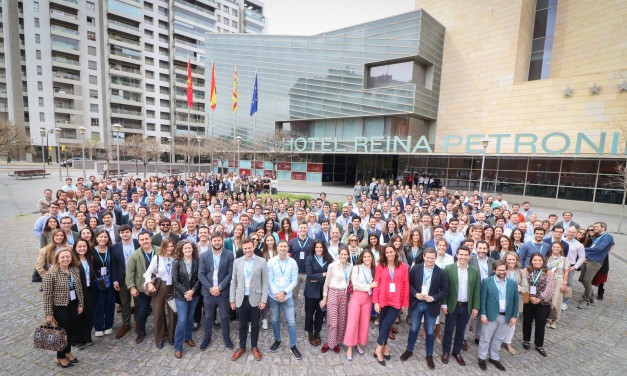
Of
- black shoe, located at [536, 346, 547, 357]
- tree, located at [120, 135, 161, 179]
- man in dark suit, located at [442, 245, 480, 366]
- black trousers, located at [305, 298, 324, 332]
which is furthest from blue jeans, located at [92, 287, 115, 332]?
tree, located at [120, 135, 161, 179]

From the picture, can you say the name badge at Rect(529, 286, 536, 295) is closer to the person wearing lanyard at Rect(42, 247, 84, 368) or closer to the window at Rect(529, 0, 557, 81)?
the person wearing lanyard at Rect(42, 247, 84, 368)

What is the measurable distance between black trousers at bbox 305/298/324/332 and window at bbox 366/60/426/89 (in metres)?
29.9

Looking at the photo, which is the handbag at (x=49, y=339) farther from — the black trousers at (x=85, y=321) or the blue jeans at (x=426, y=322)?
the blue jeans at (x=426, y=322)

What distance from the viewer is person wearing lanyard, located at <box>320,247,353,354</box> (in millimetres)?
4473

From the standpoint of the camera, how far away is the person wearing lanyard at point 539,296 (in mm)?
4547

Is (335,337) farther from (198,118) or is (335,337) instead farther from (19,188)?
(198,118)

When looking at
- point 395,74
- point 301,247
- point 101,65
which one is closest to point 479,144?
point 395,74

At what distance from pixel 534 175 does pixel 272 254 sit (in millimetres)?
25387

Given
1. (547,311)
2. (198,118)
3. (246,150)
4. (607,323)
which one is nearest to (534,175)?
(607,323)

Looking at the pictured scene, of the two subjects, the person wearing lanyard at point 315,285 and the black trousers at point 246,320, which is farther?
the person wearing lanyard at point 315,285

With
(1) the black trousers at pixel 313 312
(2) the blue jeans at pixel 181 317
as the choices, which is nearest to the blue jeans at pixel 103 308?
(2) the blue jeans at pixel 181 317

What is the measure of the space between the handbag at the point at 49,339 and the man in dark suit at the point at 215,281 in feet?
5.85

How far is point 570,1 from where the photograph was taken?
81.7 feet

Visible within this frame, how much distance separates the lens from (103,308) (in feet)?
15.7
